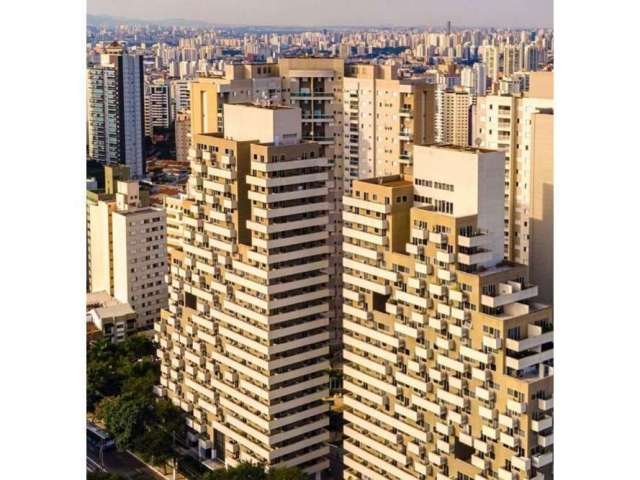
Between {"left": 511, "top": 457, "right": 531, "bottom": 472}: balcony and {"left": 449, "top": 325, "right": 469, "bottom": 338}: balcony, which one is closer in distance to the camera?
{"left": 511, "top": 457, "right": 531, "bottom": 472}: balcony

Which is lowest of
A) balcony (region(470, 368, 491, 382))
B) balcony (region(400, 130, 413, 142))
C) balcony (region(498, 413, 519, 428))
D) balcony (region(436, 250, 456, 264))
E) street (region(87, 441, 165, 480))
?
street (region(87, 441, 165, 480))

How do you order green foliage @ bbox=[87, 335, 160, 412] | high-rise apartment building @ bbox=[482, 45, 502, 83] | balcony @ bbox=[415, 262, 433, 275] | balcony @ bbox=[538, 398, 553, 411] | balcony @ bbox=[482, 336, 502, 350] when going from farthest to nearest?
high-rise apartment building @ bbox=[482, 45, 502, 83] < green foliage @ bbox=[87, 335, 160, 412] < balcony @ bbox=[415, 262, 433, 275] < balcony @ bbox=[482, 336, 502, 350] < balcony @ bbox=[538, 398, 553, 411]

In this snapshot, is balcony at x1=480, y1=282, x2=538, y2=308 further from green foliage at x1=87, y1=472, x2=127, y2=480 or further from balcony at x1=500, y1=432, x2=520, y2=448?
green foliage at x1=87, y1=472, x2=127, y2=480

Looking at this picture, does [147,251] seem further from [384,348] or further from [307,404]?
[384,348]

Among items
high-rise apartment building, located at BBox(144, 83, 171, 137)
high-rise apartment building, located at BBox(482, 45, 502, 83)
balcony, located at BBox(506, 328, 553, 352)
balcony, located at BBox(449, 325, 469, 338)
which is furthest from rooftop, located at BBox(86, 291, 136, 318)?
balcony, located at BBox(506, 328, 553, 352)

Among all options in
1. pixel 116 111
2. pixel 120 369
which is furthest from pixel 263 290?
pixel 116 111

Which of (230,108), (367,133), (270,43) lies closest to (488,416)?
(230,108)
